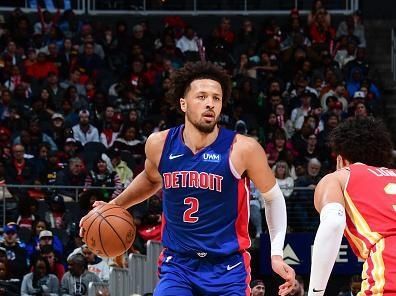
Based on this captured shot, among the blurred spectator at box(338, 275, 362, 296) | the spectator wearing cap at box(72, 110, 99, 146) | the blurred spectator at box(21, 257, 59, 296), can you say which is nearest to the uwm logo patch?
the blurred spectator at box(338, 275, 362, 296)

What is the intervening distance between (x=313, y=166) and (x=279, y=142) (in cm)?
117

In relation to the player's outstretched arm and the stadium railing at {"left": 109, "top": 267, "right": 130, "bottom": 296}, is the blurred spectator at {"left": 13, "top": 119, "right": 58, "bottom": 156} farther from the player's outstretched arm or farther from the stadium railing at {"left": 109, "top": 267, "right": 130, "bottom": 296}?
the player's outstretched arm

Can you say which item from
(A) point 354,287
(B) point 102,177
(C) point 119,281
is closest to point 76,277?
(C) point 119,281

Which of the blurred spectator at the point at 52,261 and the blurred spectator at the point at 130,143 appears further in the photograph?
the blurred spectator at the point at 130,143

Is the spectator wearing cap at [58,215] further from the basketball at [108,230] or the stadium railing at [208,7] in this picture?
the stadium railing at [208,7]

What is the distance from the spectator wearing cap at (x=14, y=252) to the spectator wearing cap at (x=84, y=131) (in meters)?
4.10

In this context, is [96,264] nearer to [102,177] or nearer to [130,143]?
[102,177]

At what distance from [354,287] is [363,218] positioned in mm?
7691

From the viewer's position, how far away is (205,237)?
7.48 m

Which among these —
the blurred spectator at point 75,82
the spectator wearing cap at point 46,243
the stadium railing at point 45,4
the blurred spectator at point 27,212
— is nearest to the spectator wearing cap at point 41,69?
the blurred spectator at point 75,82

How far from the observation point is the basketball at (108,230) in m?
8.09

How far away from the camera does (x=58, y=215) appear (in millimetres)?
15945

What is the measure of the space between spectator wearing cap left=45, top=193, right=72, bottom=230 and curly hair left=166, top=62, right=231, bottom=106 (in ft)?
26.4

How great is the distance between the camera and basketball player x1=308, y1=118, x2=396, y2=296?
6090mm
